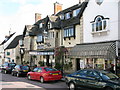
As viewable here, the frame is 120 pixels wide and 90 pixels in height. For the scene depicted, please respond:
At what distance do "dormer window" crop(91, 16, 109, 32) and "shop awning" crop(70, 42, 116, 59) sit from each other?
1.68 m

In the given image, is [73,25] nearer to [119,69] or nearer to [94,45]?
[94,45]

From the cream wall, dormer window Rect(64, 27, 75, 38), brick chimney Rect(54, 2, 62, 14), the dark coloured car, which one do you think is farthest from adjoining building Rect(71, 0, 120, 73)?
brick chimney Rect(54, 2, 62, 14)

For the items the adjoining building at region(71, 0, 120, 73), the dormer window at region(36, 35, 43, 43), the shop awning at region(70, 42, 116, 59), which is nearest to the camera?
the shop awning at region(70, 42, 116, 59)

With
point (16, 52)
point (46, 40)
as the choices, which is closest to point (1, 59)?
point (16, 52)

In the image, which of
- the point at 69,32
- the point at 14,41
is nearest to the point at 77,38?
the point at 69,32

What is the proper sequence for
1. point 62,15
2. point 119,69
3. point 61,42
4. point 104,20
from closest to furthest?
point 119,69, point 104,20, point 61,42, point 62,15

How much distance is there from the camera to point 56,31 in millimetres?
26016

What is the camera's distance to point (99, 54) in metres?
16.2

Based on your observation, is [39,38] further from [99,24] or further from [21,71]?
[99,24]

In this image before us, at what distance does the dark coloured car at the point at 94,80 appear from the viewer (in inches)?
369

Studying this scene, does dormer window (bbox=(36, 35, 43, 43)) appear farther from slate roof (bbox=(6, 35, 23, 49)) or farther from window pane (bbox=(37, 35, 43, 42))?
slate roof (bbox=(6, 35, 23, 49))

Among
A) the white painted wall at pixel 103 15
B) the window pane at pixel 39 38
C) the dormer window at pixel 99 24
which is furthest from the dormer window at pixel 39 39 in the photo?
the dormer window at pixel 99 24

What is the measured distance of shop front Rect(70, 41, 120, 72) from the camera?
15547 mm

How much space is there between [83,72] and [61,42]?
14139mm
